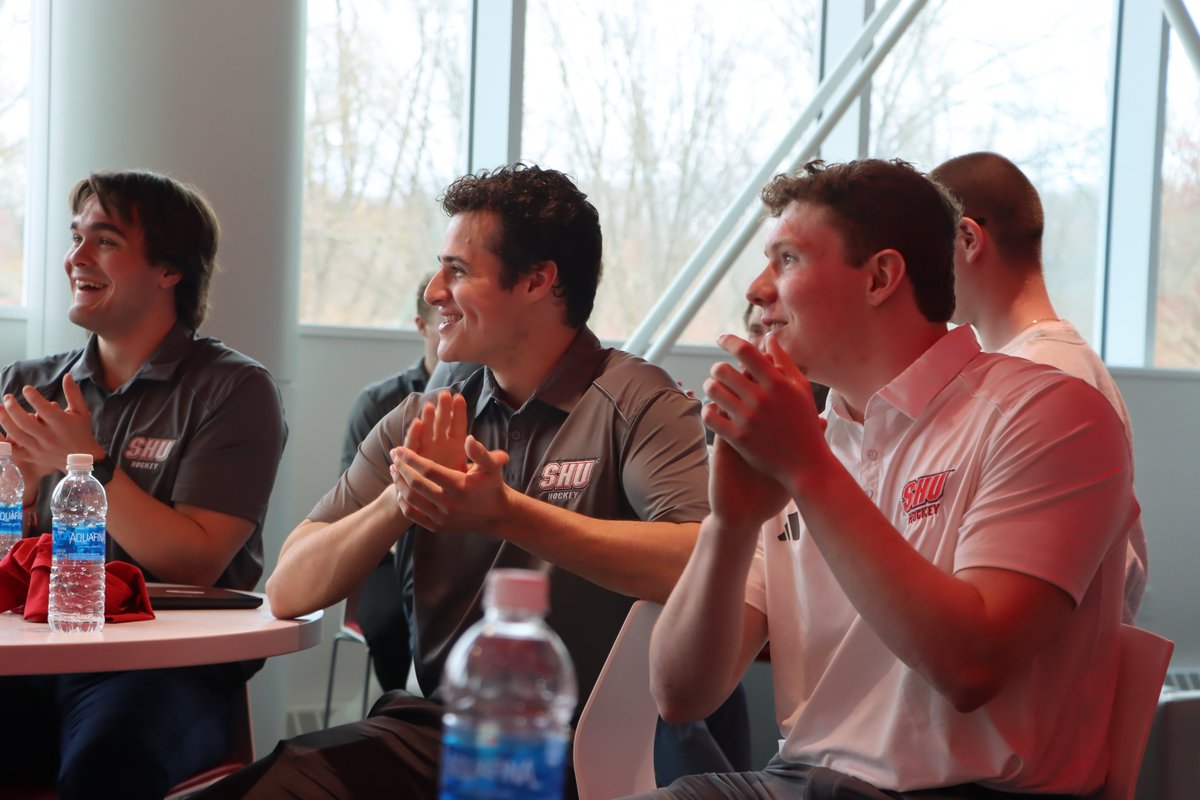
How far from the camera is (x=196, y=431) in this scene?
2.41m

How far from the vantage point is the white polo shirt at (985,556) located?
135 cm

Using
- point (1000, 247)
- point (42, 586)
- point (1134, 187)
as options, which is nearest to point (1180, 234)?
point (1134, 187)

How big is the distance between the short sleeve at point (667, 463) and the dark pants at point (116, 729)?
83 centimetres

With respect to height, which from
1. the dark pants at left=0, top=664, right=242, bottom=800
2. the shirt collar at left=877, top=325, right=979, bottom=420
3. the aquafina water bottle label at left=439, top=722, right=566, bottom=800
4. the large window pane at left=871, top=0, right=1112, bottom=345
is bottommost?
the dark pants at left=0, top=664, right=242, bottom=800

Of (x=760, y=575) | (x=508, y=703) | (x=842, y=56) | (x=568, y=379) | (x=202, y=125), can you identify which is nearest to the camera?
(x=508, y=703)

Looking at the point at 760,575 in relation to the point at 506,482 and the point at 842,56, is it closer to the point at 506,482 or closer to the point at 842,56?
the point at 506,482

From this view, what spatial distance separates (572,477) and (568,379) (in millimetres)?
198

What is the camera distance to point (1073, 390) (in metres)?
1.42

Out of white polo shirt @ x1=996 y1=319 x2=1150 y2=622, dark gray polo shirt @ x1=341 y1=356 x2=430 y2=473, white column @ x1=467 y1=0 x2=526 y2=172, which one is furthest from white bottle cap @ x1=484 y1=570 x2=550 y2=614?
white column @ x1=467 y1=0 x2=526 y2=172

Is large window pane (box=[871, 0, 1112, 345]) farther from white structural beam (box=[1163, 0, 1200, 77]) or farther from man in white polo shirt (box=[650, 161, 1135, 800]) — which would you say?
man in white polo shirt (box=[650, 161, 1135, 800])

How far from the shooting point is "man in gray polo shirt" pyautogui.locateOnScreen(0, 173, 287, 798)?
198 centimetres

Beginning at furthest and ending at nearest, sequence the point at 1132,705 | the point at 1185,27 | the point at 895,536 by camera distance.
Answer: the point at 1185,27 < the point at 1132,705 < the point at 895,536

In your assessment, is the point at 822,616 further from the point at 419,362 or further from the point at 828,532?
the point at 419,362

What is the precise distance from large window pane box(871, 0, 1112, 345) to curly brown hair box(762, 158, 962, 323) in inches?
144
